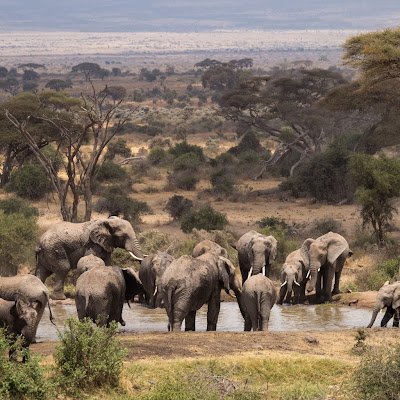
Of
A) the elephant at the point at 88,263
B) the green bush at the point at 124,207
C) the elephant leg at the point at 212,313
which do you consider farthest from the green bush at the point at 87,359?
the green bush at the point at 124,207

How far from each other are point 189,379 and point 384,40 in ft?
58.7

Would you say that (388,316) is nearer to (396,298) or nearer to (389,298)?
(389,298)

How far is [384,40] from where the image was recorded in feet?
91.9

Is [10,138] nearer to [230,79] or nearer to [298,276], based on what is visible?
[298,276]

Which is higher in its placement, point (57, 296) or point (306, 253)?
point (306, 253)

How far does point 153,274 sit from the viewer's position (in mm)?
17328

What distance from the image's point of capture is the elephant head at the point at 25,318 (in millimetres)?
12695

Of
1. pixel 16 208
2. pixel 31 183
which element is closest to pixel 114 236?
pixel 16 208

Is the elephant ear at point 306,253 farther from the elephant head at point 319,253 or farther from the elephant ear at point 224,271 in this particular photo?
the elephant ear at point 224,271

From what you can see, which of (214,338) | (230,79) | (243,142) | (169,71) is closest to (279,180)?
(243,142)

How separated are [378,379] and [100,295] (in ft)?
14.8

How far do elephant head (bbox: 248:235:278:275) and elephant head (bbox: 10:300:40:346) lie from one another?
7463 millimetres

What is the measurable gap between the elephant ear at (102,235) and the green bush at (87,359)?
6415 millimetres

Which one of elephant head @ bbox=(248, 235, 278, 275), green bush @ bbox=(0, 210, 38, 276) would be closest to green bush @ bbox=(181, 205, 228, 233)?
green bush @ bbox=(0, 210, 38, 276)
